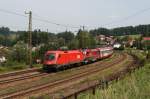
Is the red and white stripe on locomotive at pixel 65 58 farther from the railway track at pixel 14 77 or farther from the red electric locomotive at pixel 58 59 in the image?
the railway track at pixel 14 77

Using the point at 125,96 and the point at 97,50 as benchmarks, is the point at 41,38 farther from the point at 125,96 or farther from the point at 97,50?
the point at 125,96

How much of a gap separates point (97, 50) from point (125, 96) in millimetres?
47412

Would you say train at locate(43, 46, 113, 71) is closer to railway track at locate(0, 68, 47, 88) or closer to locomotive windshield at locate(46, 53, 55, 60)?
→ locomotive windshield at locate(46, 53, 55, 60)

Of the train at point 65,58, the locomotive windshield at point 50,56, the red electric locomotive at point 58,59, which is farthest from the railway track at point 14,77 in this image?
the locomotive windshield at point 50,56

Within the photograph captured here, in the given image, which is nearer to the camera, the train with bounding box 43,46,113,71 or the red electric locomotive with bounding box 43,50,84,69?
the red electric locomotive with bounding box 43,50,84,69

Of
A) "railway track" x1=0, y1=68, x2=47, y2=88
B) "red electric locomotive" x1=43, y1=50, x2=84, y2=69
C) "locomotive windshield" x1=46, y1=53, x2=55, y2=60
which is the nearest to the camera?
"railway track" x1=0, y1=68, x2=47, y2=88

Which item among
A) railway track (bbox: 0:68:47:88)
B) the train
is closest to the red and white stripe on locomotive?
the train

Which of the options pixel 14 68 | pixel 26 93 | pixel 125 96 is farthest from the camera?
pixel 14 68

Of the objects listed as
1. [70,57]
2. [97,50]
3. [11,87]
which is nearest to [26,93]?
[11,87]

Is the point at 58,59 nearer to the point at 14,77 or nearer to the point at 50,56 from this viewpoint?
the point at 50,56

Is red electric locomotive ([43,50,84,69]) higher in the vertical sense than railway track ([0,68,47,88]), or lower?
higher

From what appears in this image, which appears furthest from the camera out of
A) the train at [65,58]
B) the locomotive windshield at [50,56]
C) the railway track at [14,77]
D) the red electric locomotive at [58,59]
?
the locomotive windshield at [50,56]

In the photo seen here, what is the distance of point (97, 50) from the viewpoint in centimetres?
6334

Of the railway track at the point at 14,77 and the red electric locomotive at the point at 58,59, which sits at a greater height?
the red electric locomotive at the point at 58,59
